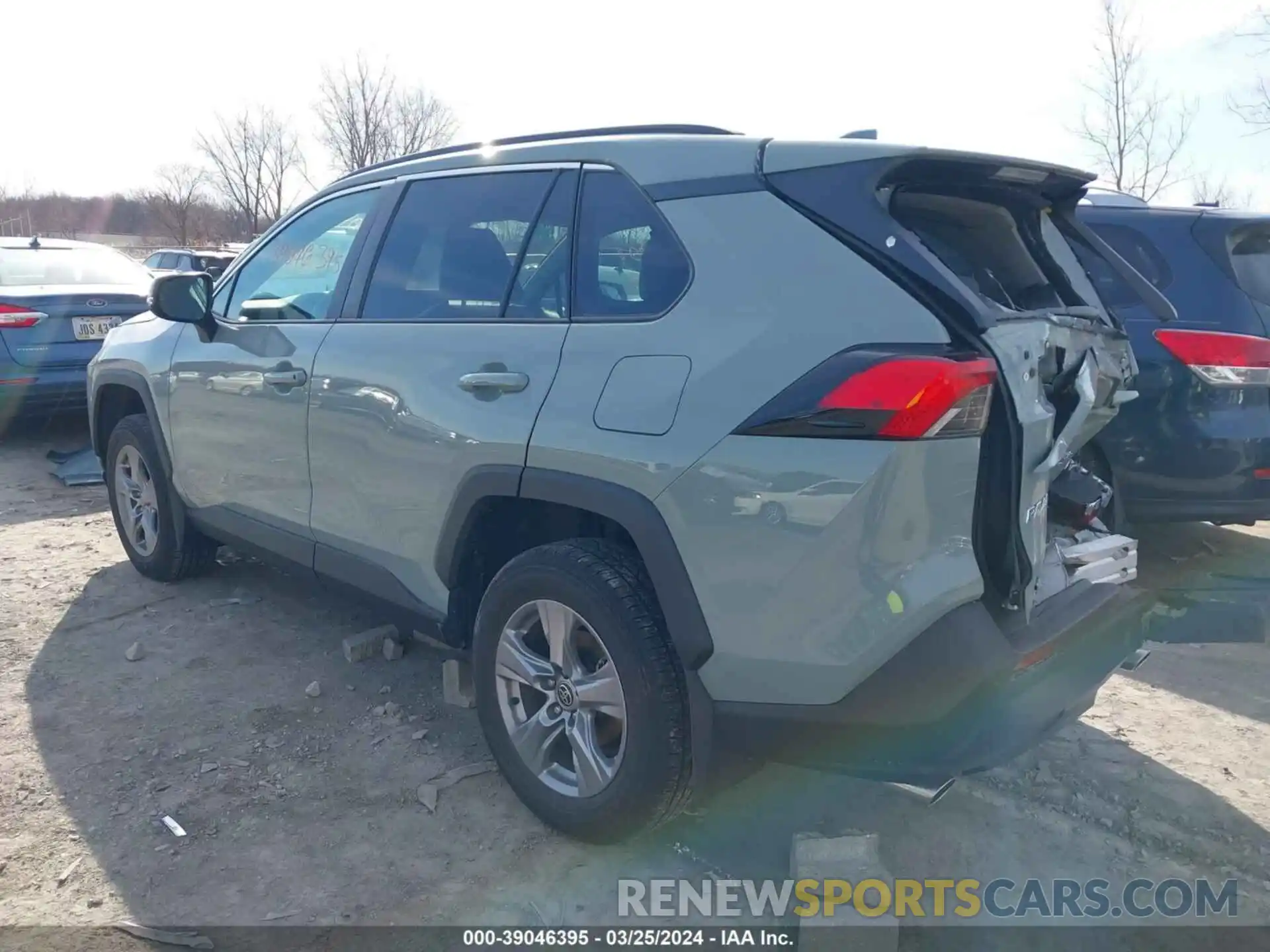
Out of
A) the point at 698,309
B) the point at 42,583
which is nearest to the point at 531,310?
the point at 698,309

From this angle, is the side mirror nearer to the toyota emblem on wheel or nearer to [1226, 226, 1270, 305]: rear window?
the toyota emblem on wheel

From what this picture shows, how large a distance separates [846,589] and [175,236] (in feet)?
167

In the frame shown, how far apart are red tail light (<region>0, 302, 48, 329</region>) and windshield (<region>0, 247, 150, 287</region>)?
1.38 feet

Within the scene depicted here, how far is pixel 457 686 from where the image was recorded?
3.61 m

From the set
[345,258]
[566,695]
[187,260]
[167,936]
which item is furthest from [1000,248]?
[187,260]

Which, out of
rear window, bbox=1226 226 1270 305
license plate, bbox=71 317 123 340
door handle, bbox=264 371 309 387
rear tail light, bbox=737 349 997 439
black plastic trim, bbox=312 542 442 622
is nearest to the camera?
rear tail light, bbox=737 349 997 439

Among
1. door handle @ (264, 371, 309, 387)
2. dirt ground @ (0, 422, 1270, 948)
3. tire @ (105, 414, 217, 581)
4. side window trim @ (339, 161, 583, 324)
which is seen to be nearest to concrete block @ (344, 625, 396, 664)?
dirt ground @ (0, 422, 1270, 948)

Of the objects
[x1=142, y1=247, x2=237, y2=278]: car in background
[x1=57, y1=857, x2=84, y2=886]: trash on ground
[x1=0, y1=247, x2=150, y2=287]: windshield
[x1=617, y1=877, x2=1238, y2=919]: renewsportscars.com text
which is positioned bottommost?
[x1=617, y1=877, x2=1238, y2=919]: renewsportscars.com text

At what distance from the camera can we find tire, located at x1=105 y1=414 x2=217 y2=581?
465 cm

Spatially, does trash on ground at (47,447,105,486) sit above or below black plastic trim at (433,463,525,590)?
below

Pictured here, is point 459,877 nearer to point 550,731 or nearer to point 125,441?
point 550,731

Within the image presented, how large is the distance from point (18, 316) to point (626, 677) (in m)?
6.64

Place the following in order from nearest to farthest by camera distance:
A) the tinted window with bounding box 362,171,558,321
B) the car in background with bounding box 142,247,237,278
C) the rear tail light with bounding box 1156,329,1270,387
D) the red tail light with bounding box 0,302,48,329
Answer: the tinted window with bounding box 362,171,558,321 → the rear tail light with bounding box 1156,329,1270,387 → the red tail light with bounding box 0,302,48,329 → the car in background with bounding box 142,247,237,278

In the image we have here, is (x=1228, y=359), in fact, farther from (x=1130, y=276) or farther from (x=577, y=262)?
(x=577, y=262)
